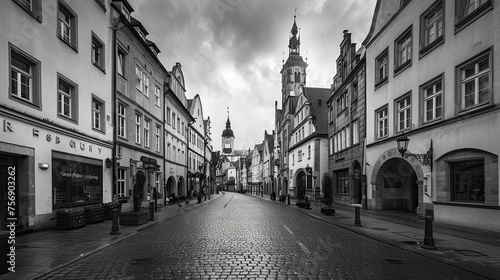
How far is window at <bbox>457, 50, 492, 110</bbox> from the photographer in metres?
12.1

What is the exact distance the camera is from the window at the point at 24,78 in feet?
35.9

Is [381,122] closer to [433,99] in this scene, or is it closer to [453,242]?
[433,99]

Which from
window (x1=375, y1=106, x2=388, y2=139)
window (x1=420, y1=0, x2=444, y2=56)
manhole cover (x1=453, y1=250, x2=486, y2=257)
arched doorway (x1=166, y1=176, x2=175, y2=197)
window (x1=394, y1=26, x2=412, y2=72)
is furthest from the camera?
arched doorway (x1=166, y1=176, x2=175, y2=197)

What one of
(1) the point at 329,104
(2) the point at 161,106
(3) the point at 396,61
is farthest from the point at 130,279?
(1) the point at 329,104

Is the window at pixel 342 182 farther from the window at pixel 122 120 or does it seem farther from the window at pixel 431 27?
the window at pixel 122 120

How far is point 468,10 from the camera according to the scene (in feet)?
42.9

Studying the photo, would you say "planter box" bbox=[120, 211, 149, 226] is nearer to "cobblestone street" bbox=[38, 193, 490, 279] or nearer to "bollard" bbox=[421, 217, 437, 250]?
"cobblestone street" bbox=[38, 193, 490, 279]

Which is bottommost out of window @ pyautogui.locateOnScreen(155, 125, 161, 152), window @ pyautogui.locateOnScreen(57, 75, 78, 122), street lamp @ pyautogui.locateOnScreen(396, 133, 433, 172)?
street lamp @ pyautogui.locateOnScreen(396, 133, 433, 172)

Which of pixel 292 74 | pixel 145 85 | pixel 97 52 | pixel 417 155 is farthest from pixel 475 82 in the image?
pixel 292 74

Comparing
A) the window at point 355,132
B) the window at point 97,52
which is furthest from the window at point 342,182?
the window at point 97,52

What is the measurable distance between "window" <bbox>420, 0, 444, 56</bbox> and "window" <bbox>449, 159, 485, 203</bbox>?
5379 millimetres

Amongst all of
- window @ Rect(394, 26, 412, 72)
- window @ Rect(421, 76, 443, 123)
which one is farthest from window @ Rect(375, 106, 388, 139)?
window @ Rect(421, 76, 443, 123)

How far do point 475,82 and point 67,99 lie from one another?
16.2 meters

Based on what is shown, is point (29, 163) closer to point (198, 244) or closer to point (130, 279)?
point (198, 244)
